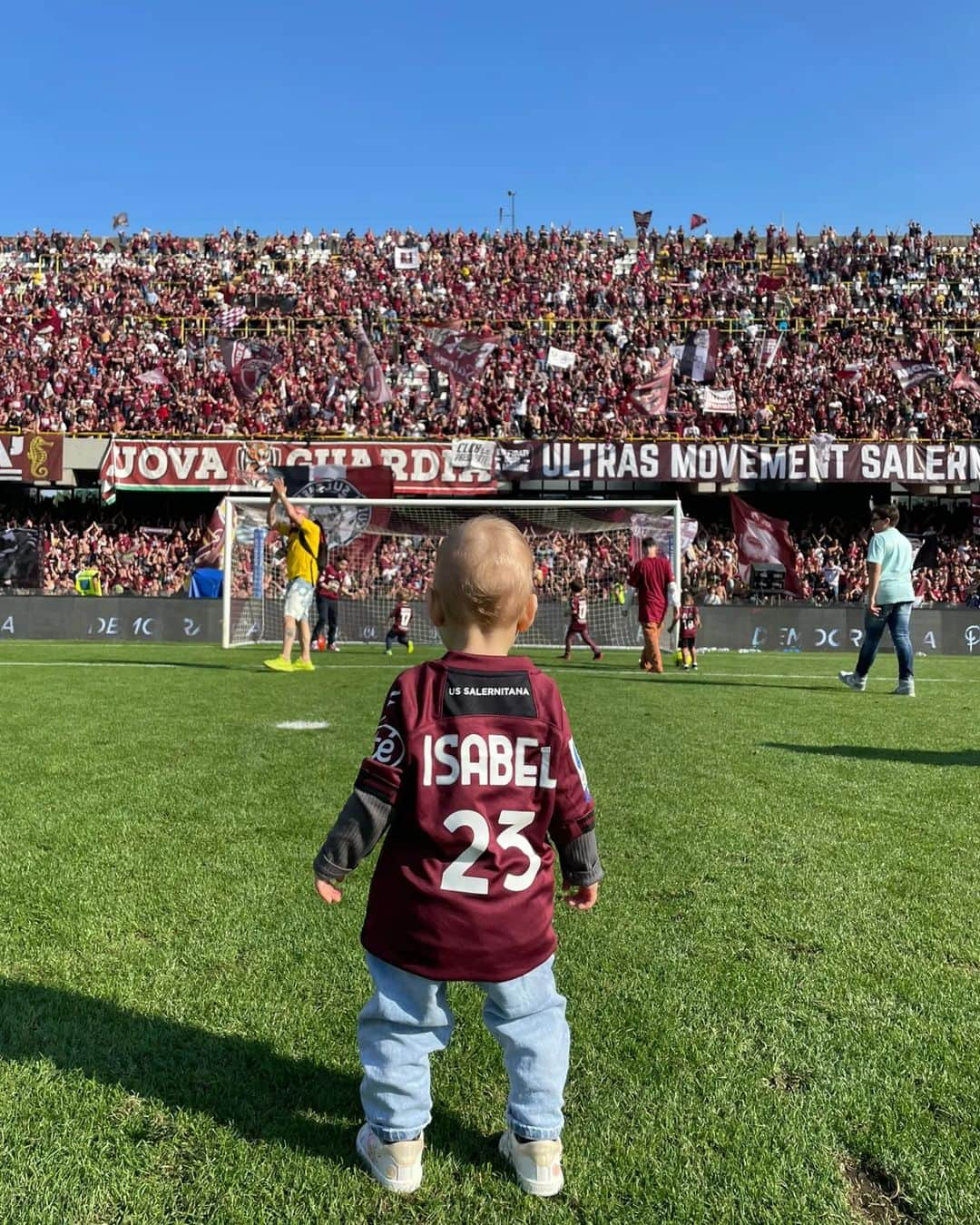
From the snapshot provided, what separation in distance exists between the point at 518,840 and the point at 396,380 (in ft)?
99.8

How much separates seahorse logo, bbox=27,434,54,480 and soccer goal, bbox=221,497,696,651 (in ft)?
35.1

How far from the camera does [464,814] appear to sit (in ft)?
6.50

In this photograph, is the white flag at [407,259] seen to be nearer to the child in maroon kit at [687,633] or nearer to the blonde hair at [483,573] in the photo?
the child in maroon kit at [687,633]

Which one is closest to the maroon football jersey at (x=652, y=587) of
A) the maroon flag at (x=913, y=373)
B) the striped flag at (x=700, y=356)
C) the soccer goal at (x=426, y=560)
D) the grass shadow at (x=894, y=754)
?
the soccer goal at (x=426, y=560)

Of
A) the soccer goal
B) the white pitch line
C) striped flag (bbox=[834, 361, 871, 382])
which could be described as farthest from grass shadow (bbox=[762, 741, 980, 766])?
striped flag (bbox=[834, 361, 871, 382])

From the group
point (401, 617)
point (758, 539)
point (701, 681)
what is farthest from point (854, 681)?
point (758, 539)

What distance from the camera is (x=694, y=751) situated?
6.46 meters

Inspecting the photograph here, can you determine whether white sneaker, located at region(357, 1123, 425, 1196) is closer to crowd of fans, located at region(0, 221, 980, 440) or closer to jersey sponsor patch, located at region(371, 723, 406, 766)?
jersey sponsor patch, located at region(371, 723, 406, 766)

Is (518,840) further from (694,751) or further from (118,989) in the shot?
(694,751)

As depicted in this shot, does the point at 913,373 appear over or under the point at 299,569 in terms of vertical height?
over

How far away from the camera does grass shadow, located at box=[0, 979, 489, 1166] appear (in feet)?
6.64

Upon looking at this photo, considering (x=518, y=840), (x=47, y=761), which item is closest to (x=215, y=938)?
(x=518, y=840)

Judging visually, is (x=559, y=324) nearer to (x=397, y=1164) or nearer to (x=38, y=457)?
(x=38, y=457)

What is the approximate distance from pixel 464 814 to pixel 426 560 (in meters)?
19.3
